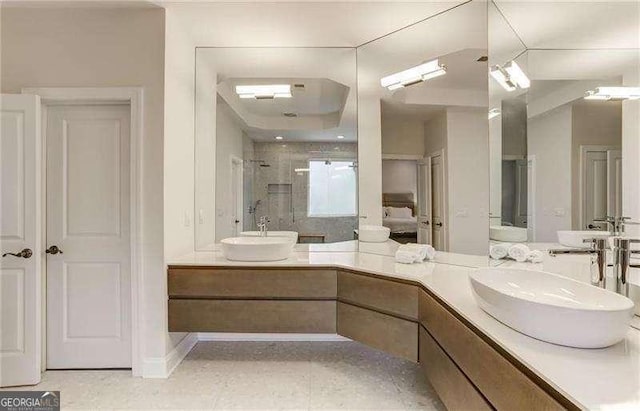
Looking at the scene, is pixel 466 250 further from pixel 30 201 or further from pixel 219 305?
pixel 30 201

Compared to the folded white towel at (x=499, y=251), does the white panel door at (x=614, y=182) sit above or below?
above

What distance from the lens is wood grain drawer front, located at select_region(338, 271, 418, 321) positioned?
184 cm

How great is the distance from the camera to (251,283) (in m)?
2.22

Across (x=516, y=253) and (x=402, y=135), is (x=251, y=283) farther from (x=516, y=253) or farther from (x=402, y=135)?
(x=516, y=253)

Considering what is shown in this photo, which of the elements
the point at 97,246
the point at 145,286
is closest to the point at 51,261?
the point at 97,246

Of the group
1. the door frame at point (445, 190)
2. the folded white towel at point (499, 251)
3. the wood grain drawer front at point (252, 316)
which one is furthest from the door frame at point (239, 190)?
the folded white towel at point (499, 251)

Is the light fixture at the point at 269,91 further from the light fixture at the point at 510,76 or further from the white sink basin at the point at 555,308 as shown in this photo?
the white sink basin at the point at 555,308

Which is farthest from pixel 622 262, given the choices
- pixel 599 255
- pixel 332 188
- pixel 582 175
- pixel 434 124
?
pixel 332 188

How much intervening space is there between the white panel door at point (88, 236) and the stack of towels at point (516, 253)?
8.31ft

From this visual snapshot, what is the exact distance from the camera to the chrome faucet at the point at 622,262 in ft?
3.84

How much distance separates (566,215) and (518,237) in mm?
434

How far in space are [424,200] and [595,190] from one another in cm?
114

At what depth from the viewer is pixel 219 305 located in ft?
7.32

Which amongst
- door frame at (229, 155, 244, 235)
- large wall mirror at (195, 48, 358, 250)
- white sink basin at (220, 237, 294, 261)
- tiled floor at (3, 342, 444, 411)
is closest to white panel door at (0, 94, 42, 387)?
tiled floor at (3, 342, 444, 411)
